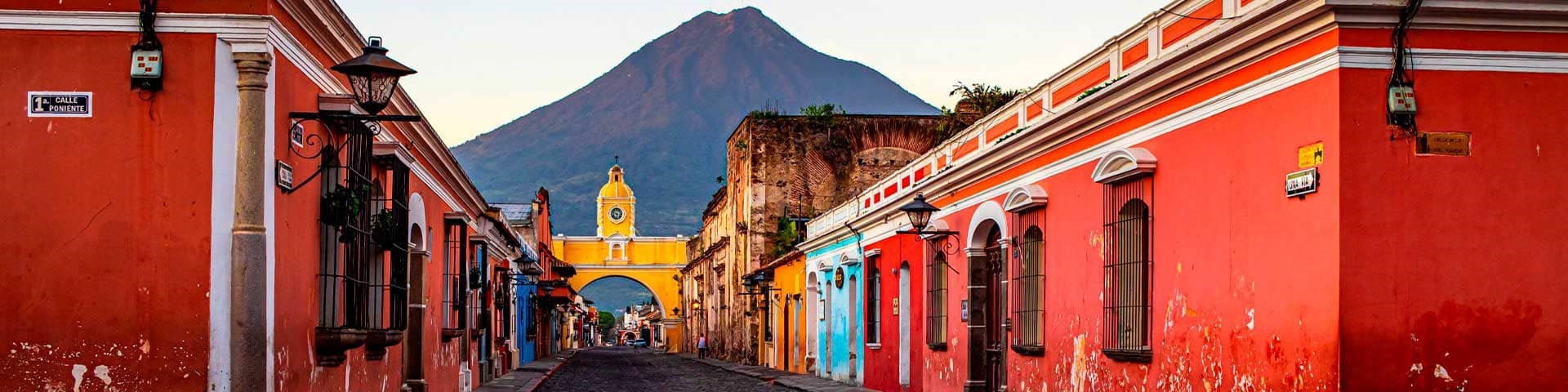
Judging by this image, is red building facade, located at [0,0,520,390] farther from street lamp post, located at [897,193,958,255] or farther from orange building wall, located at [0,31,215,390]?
street lamp post, located at [897,193,958,255]

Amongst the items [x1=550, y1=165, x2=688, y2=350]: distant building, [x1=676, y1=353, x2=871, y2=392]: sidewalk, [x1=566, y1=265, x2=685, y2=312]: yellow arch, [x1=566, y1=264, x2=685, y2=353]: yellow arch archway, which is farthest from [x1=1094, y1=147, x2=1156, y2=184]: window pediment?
[x1=566, y1=265, x2=685, y2=312]: yellow arch

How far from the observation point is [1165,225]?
1136 cm

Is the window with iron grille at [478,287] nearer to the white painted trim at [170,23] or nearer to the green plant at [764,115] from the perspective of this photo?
the green plant at [764,115]

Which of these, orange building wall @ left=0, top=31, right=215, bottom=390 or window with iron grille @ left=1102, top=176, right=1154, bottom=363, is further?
window with iron grille @ left=1102, top=176, right=1154, bottom=363

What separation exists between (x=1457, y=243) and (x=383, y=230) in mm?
7243

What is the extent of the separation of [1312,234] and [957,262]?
29.2ft

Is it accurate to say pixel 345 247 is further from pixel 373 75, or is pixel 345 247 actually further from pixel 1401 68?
pixel 1401 68

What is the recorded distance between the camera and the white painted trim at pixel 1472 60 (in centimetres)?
862

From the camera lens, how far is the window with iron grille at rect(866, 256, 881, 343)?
22609mm

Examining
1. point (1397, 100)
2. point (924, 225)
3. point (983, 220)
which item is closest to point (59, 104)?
point (1397, 100)

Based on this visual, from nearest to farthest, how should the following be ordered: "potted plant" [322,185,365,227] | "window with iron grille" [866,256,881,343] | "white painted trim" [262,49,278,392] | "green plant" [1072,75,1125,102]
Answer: "white painted trim" [262,49,278,392] → "potted plant" [322,185,365,227] → "green plant" [1072,75,1125,102] → "window with iron grille" [866,256,881,343]

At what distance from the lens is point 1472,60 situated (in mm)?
8727

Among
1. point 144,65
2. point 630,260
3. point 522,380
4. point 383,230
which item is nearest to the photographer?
point 144,65

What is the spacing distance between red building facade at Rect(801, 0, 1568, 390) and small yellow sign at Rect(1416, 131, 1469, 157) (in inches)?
0.5
